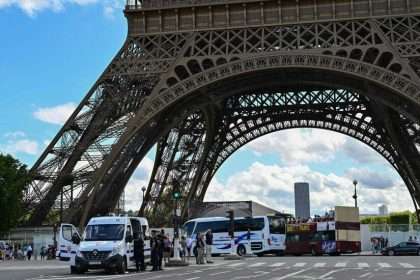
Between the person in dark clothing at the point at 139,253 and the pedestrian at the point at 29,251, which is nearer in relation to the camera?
the person in dark clothing at the point at 139,253

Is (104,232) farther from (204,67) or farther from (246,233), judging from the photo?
(246,233)

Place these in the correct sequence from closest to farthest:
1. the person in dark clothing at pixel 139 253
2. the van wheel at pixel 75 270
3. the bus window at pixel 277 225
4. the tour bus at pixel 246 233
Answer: the van wheel at pixel 75 270 → the person in dark clothing at pixel 139 253 → the tour bus at pixel 246 233 → the bus window at pixel 277 225

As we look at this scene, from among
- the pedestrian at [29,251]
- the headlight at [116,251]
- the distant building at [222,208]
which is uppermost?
the distant building at [222,208]

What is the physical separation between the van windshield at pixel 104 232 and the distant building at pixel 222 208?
31.6 m

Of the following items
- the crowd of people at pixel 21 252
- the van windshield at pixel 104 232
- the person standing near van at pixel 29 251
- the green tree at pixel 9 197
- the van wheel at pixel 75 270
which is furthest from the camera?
the green tree at pixel 9 197

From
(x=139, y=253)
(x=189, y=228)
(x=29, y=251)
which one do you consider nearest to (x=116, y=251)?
(x=139, y=253)

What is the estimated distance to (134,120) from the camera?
38594 mm

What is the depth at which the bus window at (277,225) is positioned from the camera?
48.7m

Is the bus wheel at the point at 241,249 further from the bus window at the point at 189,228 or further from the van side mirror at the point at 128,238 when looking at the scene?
the van side mirror at the point at 128,238

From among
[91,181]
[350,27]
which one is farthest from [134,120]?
[350,27]

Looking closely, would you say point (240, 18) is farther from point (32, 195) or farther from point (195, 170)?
point (195, 170)

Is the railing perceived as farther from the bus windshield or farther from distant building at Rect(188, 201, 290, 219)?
distant building at Rect(188, 201, 290, 219)

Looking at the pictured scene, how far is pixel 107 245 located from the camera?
25500 mm

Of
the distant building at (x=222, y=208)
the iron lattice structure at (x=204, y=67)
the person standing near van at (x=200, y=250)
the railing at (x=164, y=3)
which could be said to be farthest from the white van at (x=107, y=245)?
the distant building at (x=222, y=208)
